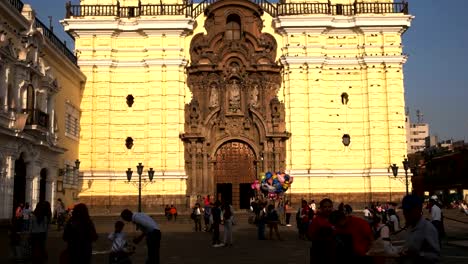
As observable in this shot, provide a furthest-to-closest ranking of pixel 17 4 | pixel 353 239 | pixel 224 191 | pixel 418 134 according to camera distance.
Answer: pixel 418 134, pixel 224 191, pixel 17 4, pixel 353 239

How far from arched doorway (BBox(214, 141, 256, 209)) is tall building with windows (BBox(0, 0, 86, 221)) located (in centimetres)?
897

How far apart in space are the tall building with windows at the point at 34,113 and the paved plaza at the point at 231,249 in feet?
9.94

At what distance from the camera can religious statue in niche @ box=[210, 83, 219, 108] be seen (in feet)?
120

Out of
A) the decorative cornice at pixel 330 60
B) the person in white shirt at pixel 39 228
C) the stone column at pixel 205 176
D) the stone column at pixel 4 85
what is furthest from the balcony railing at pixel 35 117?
the decorative cornice at pixel 330 60

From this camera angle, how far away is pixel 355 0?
123 feet

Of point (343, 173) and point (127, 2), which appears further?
point (127, 2)

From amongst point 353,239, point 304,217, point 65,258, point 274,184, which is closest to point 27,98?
point 274,184

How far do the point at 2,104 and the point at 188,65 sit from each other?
14.6 metres

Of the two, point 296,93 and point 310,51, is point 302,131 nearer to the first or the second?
point 296,93

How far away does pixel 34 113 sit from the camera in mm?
27297

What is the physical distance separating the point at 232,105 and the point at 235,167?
3.98 m

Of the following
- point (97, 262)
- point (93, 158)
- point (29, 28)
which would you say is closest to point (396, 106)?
point (93, 158)

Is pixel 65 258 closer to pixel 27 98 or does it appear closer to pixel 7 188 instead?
pixel 7 188

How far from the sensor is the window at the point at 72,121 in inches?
1319
